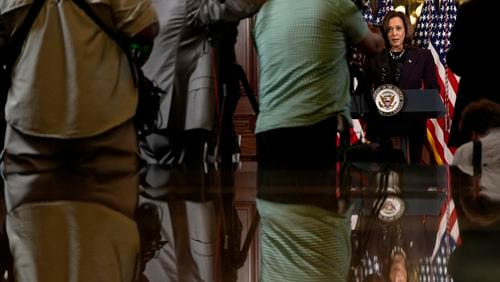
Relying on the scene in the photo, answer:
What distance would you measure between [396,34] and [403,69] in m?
0.43

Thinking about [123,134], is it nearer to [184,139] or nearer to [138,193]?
[138,193]

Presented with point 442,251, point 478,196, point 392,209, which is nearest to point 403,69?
point 478,196

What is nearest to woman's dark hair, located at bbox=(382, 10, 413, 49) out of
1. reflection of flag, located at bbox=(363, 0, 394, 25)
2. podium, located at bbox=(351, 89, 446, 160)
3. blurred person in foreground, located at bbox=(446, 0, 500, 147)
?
reflection of flag, located at bbox=(363, 0, 394, 25)

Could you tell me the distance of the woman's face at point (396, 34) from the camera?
6.42 m

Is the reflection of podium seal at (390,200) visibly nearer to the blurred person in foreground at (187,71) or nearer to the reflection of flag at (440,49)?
the blurred person in foreground at (187,71)

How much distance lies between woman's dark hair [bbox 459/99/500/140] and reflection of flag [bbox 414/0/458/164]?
13.5ft

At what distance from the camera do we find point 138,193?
1862mm

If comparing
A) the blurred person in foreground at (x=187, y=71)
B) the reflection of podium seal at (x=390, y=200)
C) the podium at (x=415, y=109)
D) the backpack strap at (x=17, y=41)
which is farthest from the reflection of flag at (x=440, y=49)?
the backpack strap at (x=17, y=41)

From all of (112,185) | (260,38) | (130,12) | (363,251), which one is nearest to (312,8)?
(260,38)

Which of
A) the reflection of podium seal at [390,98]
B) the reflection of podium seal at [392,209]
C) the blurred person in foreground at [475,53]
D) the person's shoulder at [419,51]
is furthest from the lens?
the person's shoulder at [419,51]

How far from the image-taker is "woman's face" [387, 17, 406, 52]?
642 centimetres

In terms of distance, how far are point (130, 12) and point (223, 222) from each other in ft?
4.88

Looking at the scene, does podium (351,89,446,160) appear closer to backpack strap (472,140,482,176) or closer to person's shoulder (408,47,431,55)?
person's shoulder (408,47,431,55)

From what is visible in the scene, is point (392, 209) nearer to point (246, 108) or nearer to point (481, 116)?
point (481, 116)
